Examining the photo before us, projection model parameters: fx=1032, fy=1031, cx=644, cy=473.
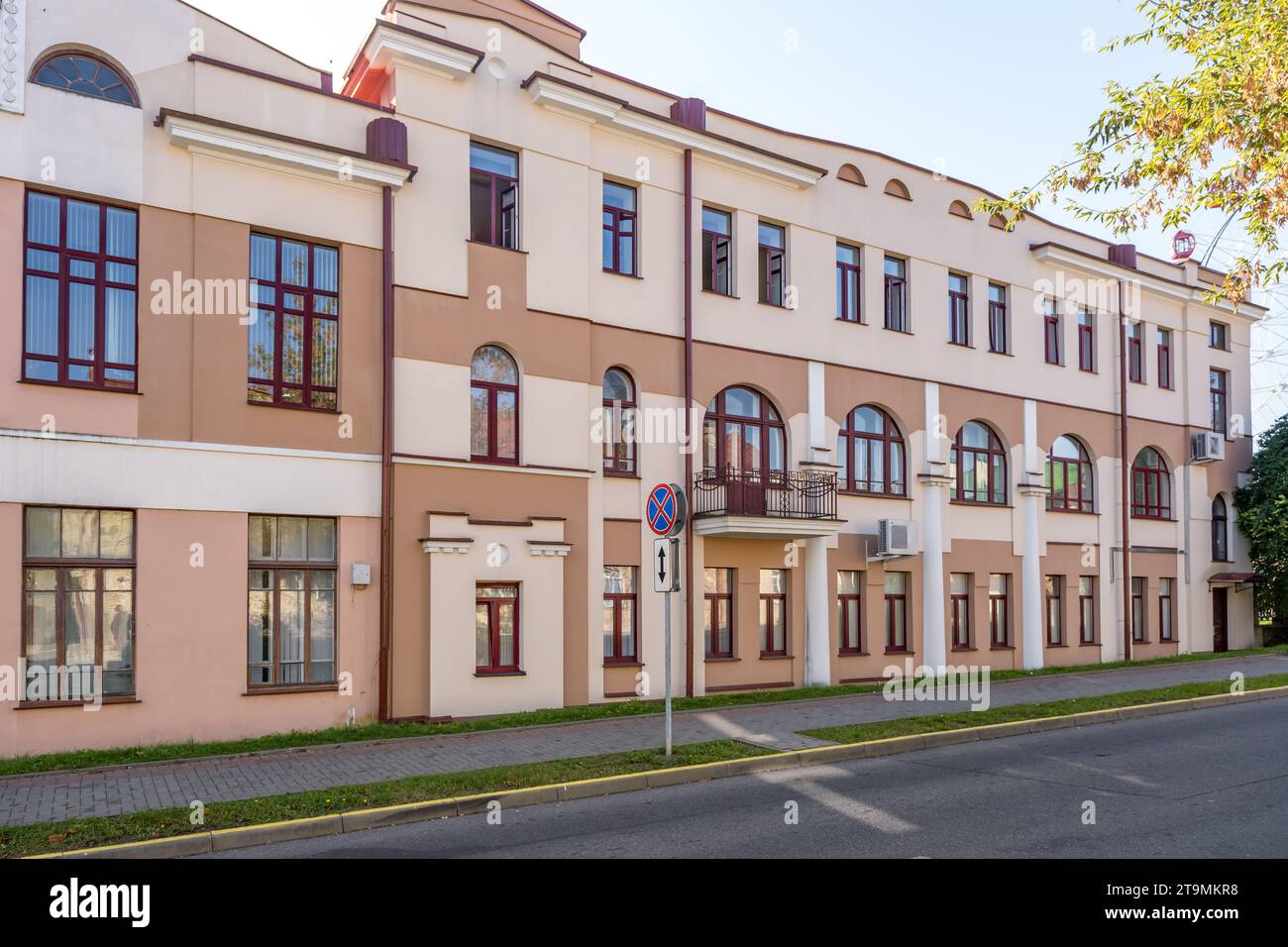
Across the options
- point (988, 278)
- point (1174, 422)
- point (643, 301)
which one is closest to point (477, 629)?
point (643, 301)

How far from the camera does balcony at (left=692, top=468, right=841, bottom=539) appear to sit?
1834 cm

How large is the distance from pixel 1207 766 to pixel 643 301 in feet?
36.9

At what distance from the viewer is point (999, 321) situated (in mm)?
24969

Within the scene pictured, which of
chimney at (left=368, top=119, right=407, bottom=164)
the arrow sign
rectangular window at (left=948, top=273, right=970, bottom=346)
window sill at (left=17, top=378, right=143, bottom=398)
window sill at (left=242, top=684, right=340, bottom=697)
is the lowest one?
window sill at (left=242, top=684, right=340, bottom=697)

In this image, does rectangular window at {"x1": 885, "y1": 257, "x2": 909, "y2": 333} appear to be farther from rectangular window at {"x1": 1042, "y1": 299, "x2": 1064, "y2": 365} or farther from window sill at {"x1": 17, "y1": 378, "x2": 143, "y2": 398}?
window sill at {"x1": 17, "y1": 378, "x2": 143, "y2": 398}

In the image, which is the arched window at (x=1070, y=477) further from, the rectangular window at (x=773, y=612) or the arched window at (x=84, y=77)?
the arched window at (x=84, y=77)

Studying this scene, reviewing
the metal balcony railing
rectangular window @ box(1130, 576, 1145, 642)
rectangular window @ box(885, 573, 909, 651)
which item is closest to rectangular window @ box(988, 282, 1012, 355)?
rectangular window @ box(885, 573, 909, 651)

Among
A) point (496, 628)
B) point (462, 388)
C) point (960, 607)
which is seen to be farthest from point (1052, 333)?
point (496, 628)

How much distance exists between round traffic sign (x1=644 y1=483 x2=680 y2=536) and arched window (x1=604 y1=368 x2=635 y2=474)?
564 cm

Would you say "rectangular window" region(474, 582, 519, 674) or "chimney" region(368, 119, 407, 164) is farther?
"rectangular window" region(474, 582, 519, 674)

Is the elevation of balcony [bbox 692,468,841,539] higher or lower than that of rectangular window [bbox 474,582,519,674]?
higher

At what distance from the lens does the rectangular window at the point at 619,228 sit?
720 inches

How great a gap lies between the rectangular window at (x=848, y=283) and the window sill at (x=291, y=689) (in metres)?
12.9

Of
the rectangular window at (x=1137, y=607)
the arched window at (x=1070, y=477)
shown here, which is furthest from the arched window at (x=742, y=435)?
the rectangular window at (x=1137, y=607)
